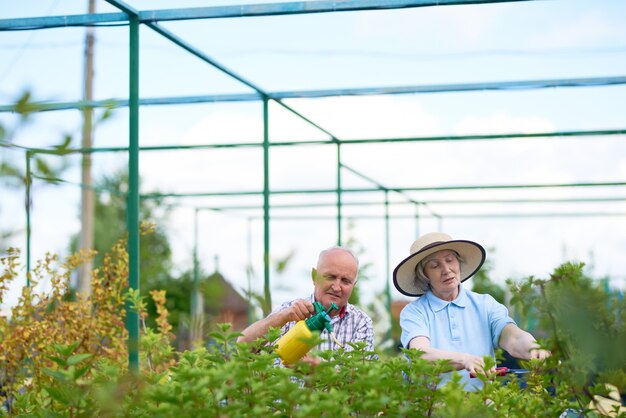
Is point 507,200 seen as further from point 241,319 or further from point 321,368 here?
point 241,319

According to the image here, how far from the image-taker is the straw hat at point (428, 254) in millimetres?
3326

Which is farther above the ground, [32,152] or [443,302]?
[32,152]

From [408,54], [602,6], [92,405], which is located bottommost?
[92,405]

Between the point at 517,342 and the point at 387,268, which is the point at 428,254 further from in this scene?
the point at 387,268

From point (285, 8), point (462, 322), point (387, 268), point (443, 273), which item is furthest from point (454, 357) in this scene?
point (387, 268)

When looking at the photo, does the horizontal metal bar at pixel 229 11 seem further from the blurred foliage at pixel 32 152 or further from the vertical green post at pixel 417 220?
the vertical green post at pixel 417 220

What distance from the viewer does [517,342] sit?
2930mm

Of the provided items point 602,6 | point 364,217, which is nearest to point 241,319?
point 364,217

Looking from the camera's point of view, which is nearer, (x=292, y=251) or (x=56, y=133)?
(x=56, y=133)

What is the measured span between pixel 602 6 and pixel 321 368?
23.7ft

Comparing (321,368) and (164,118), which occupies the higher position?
(164,118)

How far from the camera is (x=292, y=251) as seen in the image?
1192mm

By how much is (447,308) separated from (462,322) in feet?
0.28

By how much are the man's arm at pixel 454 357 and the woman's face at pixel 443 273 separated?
0.98 feet
